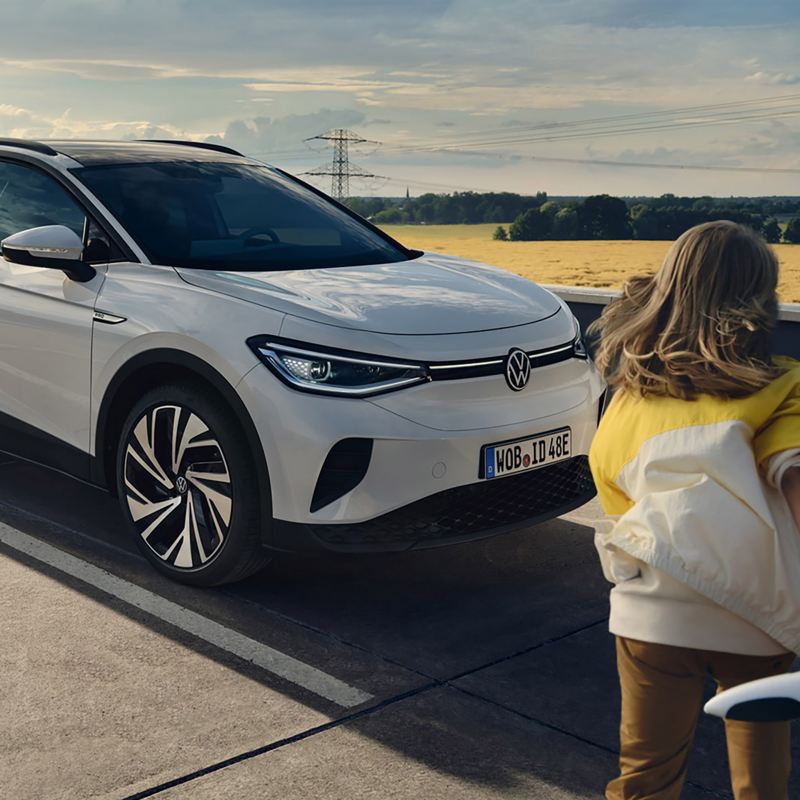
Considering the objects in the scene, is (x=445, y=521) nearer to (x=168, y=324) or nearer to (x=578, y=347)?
(x=578, y=347)

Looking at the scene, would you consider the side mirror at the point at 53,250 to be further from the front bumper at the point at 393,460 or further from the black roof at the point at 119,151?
the front bumper at the point at 393,460

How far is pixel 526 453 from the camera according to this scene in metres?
4.47

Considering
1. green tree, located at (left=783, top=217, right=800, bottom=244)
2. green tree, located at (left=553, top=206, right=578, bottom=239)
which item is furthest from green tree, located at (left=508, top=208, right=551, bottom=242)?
green tree, located at (left=783, top=217, right=800, bottom=244)

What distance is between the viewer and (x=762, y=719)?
177cm

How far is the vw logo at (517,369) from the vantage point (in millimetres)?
4508

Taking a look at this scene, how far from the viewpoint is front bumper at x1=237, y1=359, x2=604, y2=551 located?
4180 millimetres

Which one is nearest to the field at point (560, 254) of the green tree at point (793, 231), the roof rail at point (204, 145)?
the green tree at point (793, 231)

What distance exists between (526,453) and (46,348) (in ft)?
6.83

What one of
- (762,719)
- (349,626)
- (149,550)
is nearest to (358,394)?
(349,626)

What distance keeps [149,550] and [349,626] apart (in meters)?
0.95

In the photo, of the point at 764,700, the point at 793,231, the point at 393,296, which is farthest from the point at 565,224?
the point at 764,700

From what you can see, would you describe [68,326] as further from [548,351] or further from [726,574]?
[726,574]

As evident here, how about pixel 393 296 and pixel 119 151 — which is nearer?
pixel 393 296

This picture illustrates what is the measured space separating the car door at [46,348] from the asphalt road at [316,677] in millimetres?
453
